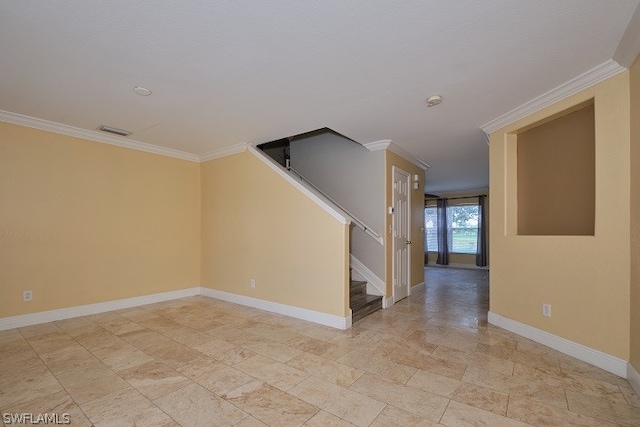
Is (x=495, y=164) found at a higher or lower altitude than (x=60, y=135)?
lower

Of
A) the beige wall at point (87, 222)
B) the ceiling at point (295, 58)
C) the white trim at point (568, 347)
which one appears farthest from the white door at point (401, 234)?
the beige wall at point (87, 222)

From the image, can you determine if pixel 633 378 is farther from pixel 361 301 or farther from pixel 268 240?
pixel 268 240

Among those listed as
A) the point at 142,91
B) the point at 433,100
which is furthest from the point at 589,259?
the point at 142,91

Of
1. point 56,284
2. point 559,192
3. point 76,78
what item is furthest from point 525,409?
point 56,284

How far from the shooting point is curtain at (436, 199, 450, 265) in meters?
9.62

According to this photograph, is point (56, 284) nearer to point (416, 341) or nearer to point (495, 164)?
point (416, 341)

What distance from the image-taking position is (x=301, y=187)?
12.7 feet

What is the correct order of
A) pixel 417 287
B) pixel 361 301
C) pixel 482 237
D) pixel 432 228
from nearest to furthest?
pixel 361 301 → pixel 417 287 → pixel 482 237 → pixel 432 228

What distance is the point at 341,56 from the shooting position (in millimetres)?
2164

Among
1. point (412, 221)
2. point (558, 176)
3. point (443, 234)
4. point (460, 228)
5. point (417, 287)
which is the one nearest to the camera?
point (558, 176)

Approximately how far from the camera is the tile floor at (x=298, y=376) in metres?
1.84

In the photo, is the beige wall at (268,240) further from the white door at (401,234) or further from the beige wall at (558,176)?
the beige wall at (558,176)

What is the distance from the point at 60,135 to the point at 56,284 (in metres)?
1.92

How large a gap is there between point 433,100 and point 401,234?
2486 millimetres
